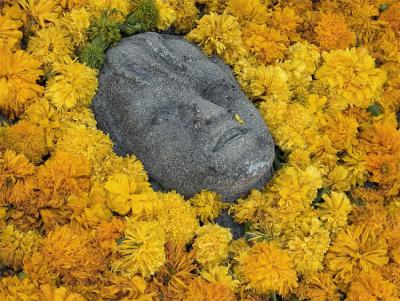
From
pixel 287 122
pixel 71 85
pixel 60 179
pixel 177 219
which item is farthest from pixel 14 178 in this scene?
pixel 287 122

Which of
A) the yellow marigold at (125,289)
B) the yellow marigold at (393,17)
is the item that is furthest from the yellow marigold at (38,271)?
the yellow marigold at (393,17)

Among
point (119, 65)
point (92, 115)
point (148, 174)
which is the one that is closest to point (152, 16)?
point (119, 65)

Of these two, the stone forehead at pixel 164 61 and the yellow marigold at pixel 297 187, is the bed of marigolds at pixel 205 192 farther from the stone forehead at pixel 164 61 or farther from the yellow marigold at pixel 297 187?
the stone forehead at pixel 164 61

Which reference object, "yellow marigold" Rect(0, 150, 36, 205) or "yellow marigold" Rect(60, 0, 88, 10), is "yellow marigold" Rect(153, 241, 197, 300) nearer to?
"yellow marigold" Rect(0, 150, 36, 205)

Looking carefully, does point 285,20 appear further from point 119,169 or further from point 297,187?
point 119,169

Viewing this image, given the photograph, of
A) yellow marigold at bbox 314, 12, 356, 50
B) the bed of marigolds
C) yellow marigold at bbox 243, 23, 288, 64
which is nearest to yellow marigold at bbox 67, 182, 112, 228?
the bed of marigolds
